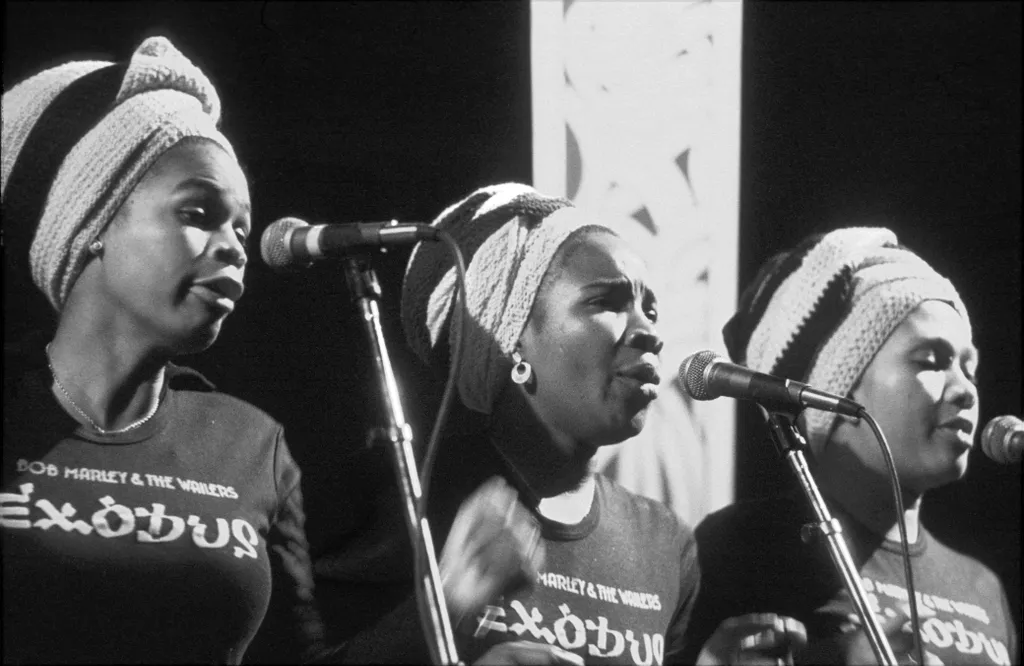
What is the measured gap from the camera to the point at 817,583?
3.68m

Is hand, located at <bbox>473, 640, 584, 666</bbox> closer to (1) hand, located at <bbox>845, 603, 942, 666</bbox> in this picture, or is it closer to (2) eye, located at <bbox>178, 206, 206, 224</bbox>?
(1) hand, located at <bbox>845, 603, 942, 666</bbox>

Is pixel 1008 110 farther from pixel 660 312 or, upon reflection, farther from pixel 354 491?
pixel 354 491

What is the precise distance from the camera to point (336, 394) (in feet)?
10.5

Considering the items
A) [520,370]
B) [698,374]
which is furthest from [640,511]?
[698,374]

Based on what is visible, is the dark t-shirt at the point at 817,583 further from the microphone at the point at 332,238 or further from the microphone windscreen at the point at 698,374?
the microphone at the point at 332,238

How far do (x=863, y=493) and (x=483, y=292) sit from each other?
4.26 feet

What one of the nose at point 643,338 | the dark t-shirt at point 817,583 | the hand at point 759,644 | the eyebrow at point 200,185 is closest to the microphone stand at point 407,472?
the eyebrow at point 200,185

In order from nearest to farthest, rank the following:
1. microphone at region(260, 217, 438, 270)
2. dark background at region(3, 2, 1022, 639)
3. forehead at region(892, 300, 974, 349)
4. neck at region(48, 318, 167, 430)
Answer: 1. microphone at region(260, 217, 438, 270)
2. neck at region(48, 318, 167, 430)
3. dark background at region(3, 2, 1022, 639)
4. forehead at region(892, 300, 974, 349)

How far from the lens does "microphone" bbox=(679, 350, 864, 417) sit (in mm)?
2785

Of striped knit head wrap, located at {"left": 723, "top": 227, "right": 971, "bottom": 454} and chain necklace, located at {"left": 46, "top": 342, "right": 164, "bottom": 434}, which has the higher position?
chain necklace, located at {"left": 46, "top": 342, "right": 164, "bottom": 434}

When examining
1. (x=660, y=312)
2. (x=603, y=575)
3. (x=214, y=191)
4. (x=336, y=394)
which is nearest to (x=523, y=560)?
(x=603, y=575)

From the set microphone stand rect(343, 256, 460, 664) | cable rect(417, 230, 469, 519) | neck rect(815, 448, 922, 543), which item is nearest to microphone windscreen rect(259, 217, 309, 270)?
microphone stand rect(343, 256, 460, 664)

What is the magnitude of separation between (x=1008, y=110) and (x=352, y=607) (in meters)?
2.82

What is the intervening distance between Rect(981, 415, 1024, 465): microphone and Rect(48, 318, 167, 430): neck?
2133mm
